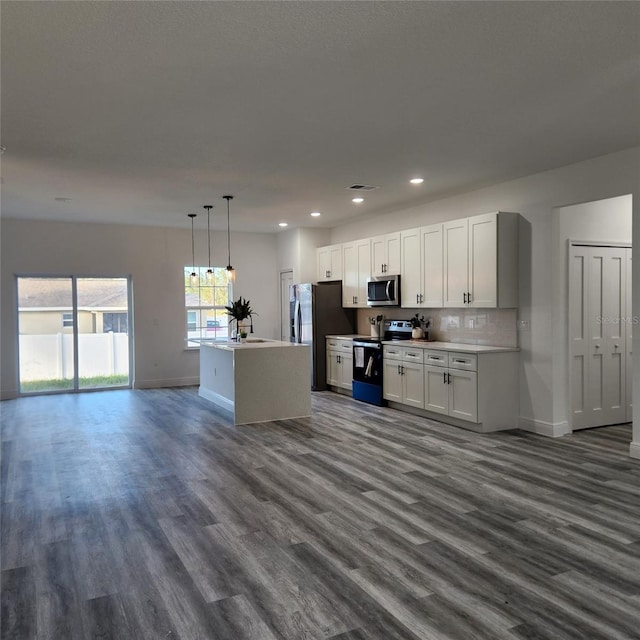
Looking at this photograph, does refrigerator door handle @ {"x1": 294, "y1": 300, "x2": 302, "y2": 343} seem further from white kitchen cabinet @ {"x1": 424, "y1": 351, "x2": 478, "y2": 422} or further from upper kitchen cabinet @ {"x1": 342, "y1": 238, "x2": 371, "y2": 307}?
white kitchen cabinet @ {"x1": 424, "y1": 351, "x2": 478, "y2": 422}

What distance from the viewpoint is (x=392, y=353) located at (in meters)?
7.13

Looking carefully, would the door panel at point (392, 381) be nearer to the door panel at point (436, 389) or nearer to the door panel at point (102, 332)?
the door panel at point (436, 389)

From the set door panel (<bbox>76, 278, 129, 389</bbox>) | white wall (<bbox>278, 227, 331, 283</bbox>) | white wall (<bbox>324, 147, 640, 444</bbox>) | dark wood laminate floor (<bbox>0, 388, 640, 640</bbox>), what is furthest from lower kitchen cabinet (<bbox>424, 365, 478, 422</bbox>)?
door panel (<bbox>76, 278, 129, 389</bbox>)

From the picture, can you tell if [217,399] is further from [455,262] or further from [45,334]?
[455,262]

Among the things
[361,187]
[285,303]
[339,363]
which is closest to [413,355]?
[339,363]

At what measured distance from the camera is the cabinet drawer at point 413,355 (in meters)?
6.57

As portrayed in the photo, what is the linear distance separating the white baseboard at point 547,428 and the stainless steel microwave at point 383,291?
2398 millimetres

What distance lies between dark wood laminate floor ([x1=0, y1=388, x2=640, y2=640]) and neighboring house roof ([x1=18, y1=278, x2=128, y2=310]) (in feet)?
11.8

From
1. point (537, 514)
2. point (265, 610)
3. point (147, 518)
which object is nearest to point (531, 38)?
point (537, 514)

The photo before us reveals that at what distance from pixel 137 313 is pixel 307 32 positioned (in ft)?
24.0

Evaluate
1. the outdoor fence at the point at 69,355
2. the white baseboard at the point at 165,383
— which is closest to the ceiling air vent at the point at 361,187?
the white baseboard at the point at 165,383

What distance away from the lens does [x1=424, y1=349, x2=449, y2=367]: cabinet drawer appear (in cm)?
618

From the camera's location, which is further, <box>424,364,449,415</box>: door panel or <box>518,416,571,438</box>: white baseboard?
<box>424,364,449,415</box>: door panel

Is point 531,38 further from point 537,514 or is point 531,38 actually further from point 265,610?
point 265,610
